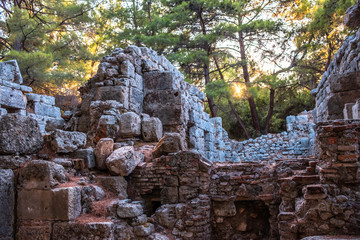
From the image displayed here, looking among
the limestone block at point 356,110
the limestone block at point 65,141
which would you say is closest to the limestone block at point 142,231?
the limestone block at point 65,141

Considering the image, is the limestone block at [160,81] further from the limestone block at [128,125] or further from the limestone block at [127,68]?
the limestone block at [128,125]

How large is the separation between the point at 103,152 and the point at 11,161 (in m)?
1.54

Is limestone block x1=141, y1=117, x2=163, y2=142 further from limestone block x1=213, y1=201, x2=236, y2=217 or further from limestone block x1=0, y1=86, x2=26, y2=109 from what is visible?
limestone block x1=0, y1=86, x2=26, y2=109

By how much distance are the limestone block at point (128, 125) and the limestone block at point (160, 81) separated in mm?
1512

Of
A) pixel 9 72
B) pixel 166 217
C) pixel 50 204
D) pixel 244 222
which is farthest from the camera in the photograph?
pixel 9 72

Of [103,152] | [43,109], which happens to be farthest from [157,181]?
[43,109]

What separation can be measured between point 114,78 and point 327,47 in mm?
12402

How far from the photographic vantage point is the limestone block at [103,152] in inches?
221

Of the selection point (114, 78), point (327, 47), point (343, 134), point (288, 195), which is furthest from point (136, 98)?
point (327, 47)

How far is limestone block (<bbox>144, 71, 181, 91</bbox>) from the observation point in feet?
26.4

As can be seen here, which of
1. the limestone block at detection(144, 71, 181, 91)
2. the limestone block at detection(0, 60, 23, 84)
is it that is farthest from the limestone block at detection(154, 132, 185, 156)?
the limestone block at detection(0, 60, 23, 84)

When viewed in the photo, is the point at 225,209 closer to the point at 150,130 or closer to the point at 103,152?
the point at 103,152

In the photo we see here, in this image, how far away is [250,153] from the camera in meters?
14.7

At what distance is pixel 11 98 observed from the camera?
Answer: 891 cm
